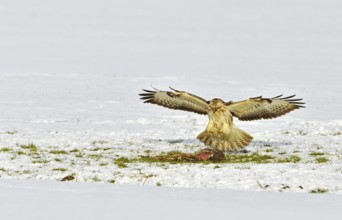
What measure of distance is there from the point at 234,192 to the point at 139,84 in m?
23.7

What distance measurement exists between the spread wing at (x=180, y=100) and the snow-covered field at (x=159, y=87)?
3.44 feet

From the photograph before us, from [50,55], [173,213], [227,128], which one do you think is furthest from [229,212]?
[50,55]

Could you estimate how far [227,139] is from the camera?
15.7m

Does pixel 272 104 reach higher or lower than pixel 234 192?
higher

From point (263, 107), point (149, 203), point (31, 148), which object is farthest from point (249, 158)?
point (149, 203)

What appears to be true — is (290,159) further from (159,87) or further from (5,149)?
(159,87)

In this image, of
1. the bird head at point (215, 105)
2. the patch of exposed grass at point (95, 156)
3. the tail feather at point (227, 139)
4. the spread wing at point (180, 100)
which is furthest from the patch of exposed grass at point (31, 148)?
the bird head at point (215, 105)

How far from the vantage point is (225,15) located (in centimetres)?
6469

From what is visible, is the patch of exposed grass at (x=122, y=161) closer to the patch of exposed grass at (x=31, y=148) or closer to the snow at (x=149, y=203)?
the patch of exposed grass at (x=31, y=148)

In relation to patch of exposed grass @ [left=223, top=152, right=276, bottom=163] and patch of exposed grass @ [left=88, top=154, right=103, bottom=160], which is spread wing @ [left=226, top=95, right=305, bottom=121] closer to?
patch of exposed grass @ [left=223, top=152, right=276, bottom=163]

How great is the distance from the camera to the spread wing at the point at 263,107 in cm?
1609

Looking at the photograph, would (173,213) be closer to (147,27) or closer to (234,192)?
(234,192)

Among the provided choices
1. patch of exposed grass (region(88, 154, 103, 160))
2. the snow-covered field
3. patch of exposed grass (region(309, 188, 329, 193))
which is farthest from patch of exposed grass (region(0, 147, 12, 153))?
patch of exposed grass (region(309, 188, 329, 193))

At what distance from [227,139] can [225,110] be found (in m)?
0.58
